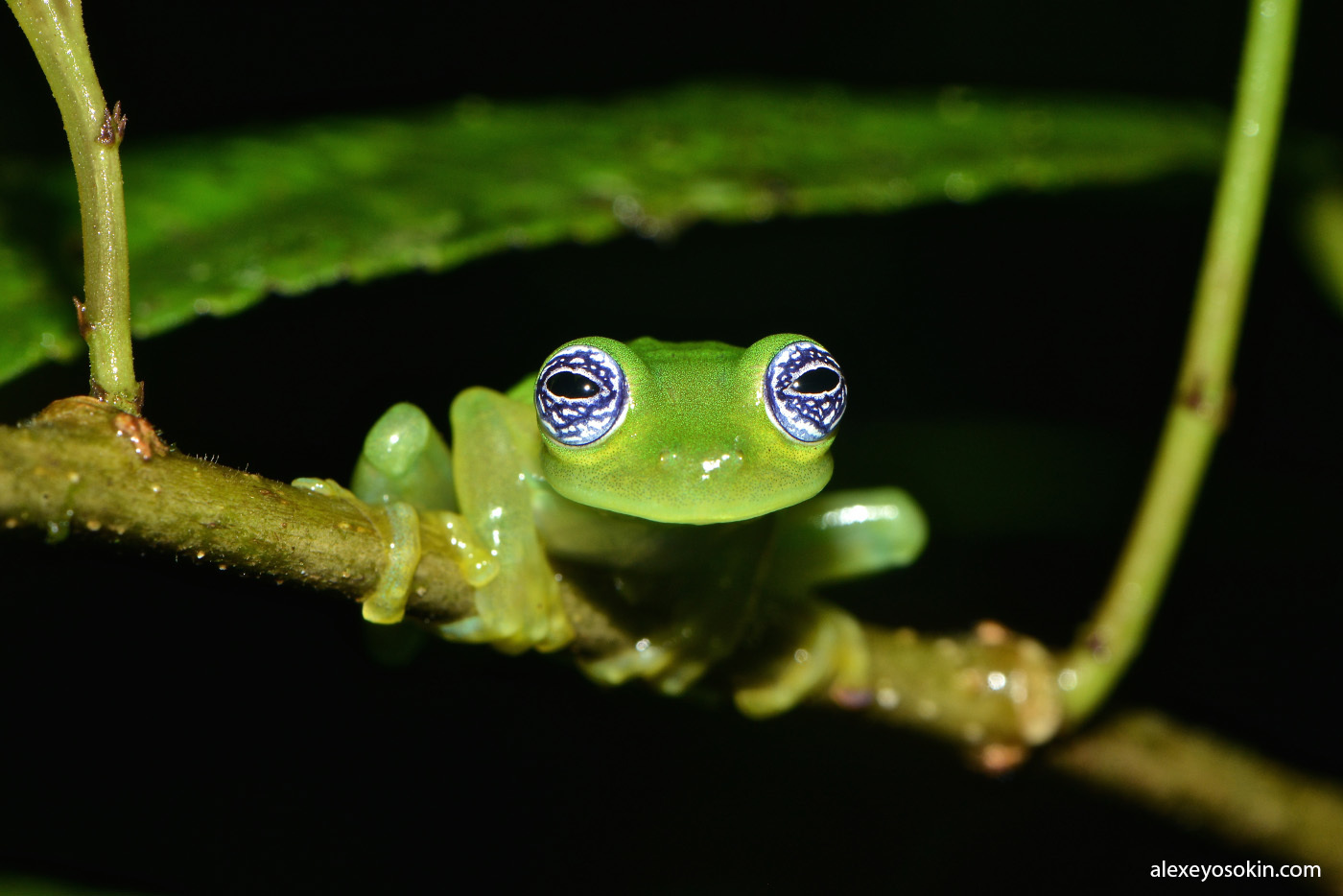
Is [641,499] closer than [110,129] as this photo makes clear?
No

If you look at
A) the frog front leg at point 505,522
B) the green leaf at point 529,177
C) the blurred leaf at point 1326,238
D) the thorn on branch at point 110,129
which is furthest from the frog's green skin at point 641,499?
the blurred leaf at point 1326,238

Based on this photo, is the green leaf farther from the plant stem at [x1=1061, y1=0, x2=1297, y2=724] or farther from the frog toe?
the frog toe

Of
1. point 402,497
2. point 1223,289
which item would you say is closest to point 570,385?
point 402,497

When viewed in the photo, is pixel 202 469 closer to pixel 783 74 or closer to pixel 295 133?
pixel 295 133

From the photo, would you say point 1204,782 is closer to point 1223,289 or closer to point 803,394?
point 1223,289

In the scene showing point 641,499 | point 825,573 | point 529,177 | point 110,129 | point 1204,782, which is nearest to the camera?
point 110,129

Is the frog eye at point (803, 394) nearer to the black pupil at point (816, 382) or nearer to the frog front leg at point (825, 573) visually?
the black pupil at point (816, 382)
